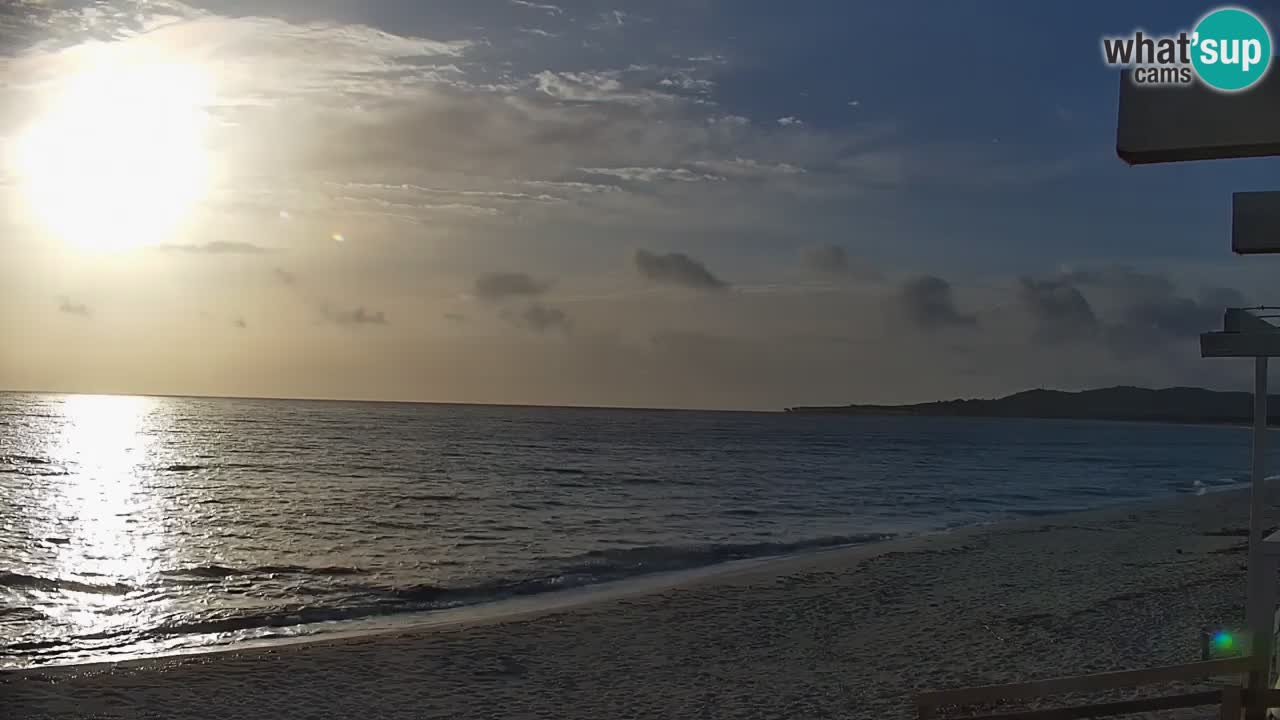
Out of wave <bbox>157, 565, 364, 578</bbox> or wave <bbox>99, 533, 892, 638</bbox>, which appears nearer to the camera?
wave <bbox>99, 533, 892, 638</bbox>

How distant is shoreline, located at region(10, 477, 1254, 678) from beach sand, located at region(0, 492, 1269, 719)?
24cm

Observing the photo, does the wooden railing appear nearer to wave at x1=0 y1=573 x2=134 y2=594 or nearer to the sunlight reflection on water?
the sunlight reflection on water

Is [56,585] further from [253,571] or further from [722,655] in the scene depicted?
[722,655]

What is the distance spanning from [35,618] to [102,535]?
15.0m

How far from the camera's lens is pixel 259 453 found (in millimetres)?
77375

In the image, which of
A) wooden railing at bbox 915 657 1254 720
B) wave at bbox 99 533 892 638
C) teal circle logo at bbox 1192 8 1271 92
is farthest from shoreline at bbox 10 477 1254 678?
teal circle logo at bbox 1192 8 1271 92

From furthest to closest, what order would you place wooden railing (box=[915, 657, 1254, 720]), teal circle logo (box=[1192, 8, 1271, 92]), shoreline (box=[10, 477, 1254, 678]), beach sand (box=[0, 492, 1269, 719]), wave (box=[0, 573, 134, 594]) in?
wave (box=[0, 573, 134, 594]) < shoreline (box=[10, 477, 1254, 678]) < beach sand (box=[0, 492, 1269, 719]) < wooden railing (box=[915, 657, 1254, 720]) < teal circle logo (box=[1192, 8, 1271, 92])

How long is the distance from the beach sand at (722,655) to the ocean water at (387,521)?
2.91 metres

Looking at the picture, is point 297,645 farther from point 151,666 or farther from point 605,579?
point 605,579

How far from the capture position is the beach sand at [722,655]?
1171 centimetres

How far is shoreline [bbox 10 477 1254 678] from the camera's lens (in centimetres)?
1416

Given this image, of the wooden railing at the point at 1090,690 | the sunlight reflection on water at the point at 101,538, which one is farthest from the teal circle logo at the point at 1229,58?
the sunlight reflection on water at the point at 101,538

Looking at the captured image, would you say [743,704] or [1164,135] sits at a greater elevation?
[1164,135]

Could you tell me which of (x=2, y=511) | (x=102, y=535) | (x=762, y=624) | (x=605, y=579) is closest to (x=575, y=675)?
(x=762, y=624)
